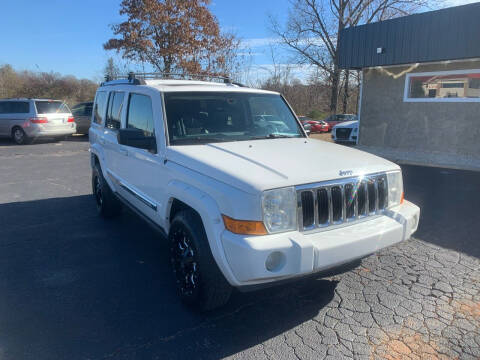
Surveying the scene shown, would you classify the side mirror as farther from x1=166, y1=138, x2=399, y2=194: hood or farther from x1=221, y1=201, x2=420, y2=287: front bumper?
x1=221, y1=201, x2=420, y2=287: front bumper

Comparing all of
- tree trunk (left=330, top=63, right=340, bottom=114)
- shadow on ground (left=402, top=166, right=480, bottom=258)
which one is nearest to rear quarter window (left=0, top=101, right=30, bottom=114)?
shadow on ground (left=402, top=166, right=480, bottom=258)

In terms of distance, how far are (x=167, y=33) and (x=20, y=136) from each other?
8.60 m

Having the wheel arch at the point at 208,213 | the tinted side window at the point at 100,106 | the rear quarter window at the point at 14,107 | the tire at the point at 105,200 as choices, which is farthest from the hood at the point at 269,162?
the rear quarter window at the point at 14,107

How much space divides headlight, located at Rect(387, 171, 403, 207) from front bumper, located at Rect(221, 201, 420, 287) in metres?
0.62

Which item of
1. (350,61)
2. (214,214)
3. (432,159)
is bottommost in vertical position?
(432,159)

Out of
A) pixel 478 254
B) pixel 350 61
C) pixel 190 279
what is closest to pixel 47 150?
pixel 350 61

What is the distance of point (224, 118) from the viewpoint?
13.4 ft

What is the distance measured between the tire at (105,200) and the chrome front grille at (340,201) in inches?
138

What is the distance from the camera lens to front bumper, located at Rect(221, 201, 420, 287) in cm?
257

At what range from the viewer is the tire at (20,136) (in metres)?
15.3

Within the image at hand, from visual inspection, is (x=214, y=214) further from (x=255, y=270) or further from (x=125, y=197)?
(x=125, y=197)

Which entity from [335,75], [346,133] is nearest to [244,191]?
[346,133]

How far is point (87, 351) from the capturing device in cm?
276

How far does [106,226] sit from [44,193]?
2.80m
